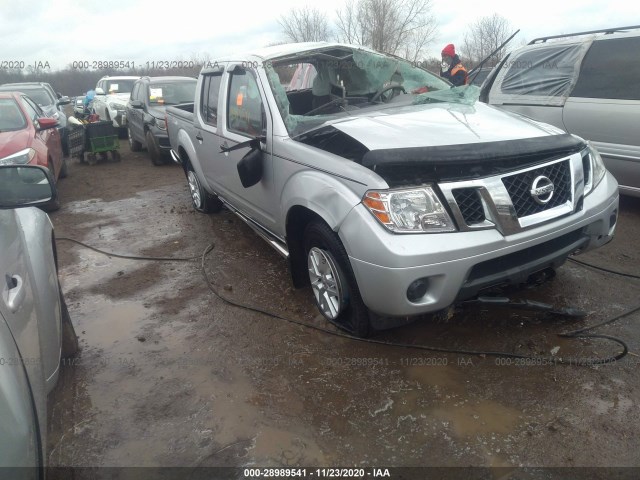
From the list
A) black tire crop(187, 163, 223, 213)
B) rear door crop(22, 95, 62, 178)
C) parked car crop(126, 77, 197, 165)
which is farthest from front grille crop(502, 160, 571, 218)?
parked car crop(126, 77, 197, 165)

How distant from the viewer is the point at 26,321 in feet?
5.81

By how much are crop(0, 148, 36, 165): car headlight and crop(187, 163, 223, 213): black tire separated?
87.5 inches

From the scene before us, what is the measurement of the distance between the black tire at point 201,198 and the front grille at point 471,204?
12.6 ft

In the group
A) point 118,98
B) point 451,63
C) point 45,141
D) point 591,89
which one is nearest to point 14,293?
point 591,89

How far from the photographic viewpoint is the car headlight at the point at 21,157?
628 cm

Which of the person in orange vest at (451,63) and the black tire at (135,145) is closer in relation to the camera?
the person in orange vest at (451,63)

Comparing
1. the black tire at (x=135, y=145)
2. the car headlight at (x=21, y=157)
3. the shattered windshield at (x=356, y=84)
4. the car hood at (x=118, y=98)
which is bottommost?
the black tire at (x=135, y=145)

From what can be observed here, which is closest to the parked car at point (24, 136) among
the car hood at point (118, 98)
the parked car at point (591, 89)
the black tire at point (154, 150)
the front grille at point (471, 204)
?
the black tire at point (154, 150)

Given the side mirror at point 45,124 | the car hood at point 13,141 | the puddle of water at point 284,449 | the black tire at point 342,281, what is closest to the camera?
the puddle of water at point 284,449

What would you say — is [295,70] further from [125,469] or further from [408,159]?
[125,469]

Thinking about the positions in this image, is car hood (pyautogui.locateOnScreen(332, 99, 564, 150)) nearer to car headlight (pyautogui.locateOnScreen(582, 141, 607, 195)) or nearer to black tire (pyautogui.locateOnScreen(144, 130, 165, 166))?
car headlight (pyautogui.locateOnScreen(582, 141, 607, 195))

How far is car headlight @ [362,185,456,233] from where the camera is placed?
2.59m

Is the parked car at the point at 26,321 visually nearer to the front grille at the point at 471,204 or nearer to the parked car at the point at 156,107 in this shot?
the front grille at the point at 471,204

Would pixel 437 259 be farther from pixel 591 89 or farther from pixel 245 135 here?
pixel 591 89
